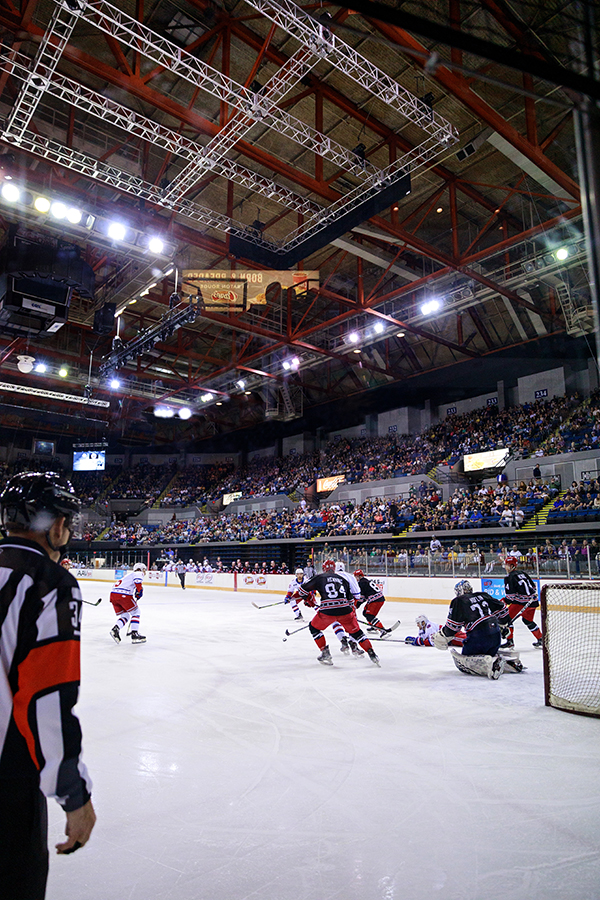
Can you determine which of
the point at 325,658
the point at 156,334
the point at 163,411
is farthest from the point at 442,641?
the point at 163,411

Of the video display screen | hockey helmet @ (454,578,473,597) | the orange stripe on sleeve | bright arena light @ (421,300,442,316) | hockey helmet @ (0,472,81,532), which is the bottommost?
hockey helmet @ (454,578,473,597)

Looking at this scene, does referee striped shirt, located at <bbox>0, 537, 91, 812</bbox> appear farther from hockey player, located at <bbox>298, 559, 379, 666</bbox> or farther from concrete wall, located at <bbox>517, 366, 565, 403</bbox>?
concrete wall, located at <bbox>517, 366, 565, 403</bbox>

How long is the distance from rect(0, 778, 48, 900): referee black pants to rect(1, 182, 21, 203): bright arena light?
12729mm

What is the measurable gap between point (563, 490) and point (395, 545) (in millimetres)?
6365

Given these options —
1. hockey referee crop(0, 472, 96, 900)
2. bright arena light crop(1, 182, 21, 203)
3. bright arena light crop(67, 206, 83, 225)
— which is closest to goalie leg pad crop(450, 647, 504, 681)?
hockey referee crop(0, 472, 96, 900)

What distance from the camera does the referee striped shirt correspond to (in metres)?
1.50

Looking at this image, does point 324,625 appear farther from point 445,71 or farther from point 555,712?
point 445,71

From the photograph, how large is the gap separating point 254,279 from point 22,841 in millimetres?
16063

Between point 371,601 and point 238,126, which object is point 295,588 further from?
point 238,126

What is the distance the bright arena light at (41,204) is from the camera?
38.6 ft

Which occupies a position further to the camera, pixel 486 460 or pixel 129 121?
pixel 486 460

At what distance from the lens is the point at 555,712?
197 inches

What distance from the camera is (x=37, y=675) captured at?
1537 mm

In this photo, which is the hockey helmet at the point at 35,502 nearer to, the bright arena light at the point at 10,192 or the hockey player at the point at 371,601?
the hockey player at the point at 371,601
